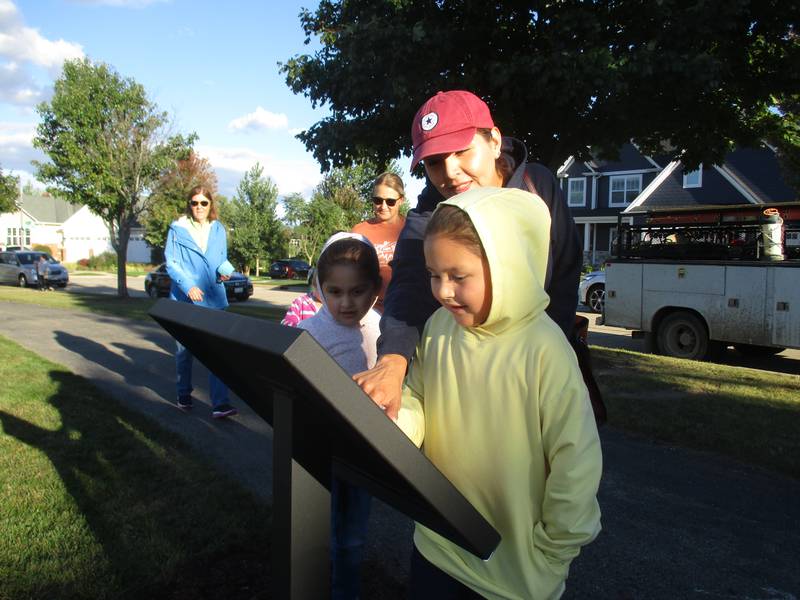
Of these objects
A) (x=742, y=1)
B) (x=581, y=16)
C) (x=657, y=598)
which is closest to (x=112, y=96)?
(x=581, y=16)

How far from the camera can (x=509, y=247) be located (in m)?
1.42

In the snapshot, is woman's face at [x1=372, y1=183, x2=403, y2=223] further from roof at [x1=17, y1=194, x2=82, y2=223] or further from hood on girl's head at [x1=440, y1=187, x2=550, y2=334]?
roof at [x1=17, y1=194, x2=82, y2=223]

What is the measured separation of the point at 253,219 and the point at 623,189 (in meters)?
21.6

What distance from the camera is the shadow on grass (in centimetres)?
261

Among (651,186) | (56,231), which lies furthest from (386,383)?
(56,231)

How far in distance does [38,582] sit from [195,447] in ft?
6.05

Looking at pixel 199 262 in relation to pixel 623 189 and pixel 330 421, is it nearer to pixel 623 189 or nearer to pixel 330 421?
pixel 330 421

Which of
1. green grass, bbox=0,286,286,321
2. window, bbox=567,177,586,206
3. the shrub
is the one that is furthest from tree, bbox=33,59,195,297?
the shrub

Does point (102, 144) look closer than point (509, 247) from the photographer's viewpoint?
No

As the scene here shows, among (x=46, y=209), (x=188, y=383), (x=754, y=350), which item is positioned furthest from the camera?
(x=46, y=209)

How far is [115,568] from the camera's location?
2.70 m

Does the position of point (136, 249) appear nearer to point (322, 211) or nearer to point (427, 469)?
point (322, 211)

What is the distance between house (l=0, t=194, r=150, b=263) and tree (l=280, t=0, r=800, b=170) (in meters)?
60.2

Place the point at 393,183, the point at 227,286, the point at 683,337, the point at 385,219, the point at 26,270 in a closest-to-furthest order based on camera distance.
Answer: the point at 385,219, the point at 393,183, the point at 683,337, the point at 227,286, the point at 26,270
